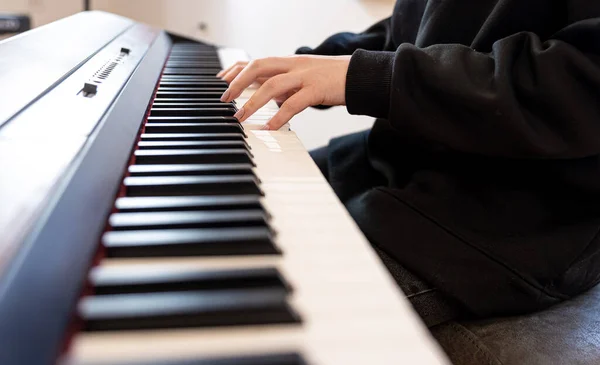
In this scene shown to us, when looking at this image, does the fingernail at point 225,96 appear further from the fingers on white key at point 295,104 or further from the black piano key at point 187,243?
the black piano key at point 187,243

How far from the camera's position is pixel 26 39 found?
786mm

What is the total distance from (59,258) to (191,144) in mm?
283

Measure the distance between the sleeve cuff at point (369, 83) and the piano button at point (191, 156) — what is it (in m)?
0.15

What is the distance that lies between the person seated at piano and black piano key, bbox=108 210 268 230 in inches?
10.5

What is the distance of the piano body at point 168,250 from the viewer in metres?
0.30

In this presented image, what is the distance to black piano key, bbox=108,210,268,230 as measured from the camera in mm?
415

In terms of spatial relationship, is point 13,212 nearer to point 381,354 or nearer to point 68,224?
point 68,224

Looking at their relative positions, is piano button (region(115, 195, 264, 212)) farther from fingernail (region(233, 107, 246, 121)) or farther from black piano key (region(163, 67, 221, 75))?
black piano key (region(163, 67, 221, 75))

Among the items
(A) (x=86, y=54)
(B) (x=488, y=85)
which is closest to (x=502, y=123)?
(B) (x=488, y=85)

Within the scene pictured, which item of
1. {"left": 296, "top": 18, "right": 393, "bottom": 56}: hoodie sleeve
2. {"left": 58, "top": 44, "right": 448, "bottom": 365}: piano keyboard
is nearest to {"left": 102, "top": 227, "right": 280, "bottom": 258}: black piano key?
{"left": 58, "top": 44, "right": 448, "bottom": 365}: piano keyboard

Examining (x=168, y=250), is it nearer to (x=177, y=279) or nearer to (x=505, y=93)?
(x=177, y=279)

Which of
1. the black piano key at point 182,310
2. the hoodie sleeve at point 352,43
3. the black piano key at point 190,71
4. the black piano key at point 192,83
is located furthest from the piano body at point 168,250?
the hoodie sleeve at point 352,43

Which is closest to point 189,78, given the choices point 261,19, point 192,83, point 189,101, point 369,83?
point 192,83

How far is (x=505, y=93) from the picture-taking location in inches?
23.1
